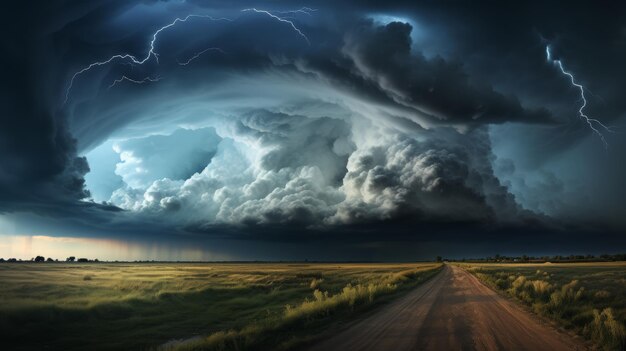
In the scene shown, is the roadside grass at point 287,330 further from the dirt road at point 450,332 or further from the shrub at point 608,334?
the shrub at point 608,334

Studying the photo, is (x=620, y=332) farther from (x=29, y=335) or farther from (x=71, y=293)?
(x=71, y=293)

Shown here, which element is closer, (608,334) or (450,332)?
(608,334)

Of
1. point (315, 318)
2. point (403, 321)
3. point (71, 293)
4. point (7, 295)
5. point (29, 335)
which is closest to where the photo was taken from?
point (403, 321)

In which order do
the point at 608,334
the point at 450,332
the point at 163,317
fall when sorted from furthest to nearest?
the point at 163,317 → the point at 450,332 → the point at 608,334

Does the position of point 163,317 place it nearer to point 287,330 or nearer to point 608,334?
point 287,330

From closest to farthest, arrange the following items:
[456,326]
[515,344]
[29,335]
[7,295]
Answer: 1. [515,344]
2. [456,326]
3. [29,335]
4. [7,295]

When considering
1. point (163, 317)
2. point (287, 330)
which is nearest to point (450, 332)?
point (287, 330)

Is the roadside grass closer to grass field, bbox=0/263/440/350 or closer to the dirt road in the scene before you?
grass field, bbox=0/263/440/350

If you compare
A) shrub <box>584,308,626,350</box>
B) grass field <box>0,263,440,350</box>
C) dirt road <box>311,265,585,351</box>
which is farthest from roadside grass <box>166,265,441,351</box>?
shrub <box>584,308,626,350</box>

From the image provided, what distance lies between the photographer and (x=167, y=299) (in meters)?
37.8

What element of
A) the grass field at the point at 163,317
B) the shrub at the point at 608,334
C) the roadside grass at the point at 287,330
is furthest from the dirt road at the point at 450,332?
the grass field at the point at 163,317

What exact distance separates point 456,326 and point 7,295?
33761mm

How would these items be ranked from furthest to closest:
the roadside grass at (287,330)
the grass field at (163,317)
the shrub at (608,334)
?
the grass field at (163,317) → the roadside grass at (287,330) → the shrub at (608,334)

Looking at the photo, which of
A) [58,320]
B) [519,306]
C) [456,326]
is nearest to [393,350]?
[456,326]
